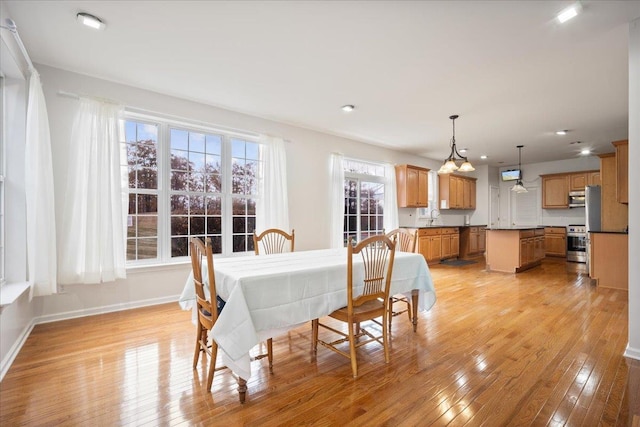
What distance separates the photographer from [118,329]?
10.0 feet

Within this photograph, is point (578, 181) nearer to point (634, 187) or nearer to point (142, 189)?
point (634, 187)

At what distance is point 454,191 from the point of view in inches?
328

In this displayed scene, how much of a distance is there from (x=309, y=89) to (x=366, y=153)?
292cm

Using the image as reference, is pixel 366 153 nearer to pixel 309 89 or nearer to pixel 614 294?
pixel 309 89

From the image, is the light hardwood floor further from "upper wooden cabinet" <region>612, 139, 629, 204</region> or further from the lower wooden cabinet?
the lower wooden cabinet

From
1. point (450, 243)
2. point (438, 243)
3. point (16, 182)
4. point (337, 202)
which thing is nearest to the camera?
point (16, 182)

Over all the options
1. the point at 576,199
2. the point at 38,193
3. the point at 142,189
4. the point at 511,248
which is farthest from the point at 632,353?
the point at 576,199

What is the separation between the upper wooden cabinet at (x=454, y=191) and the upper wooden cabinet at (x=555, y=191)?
1.99 meters

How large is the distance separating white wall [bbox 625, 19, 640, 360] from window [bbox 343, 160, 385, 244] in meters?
4.14

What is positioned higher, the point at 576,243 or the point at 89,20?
the point at 89,20

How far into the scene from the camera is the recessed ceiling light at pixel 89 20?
2.37m

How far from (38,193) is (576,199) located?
423 inches

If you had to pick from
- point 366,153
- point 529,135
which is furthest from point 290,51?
point 529,135

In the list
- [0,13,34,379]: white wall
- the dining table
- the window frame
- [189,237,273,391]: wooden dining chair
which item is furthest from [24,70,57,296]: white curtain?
the window frame
